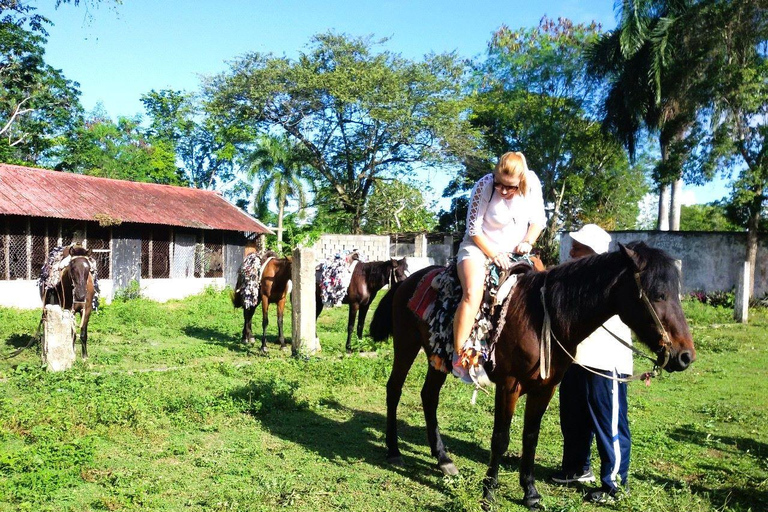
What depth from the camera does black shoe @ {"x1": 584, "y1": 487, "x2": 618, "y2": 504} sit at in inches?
171

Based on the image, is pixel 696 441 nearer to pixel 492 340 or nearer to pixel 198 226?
pixel 492 340

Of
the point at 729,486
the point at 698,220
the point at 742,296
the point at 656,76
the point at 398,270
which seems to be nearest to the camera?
the point at 729,486

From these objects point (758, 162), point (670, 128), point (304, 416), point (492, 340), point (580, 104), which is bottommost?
point (304, 416)

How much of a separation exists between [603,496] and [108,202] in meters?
19.2

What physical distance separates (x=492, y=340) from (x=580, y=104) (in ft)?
101

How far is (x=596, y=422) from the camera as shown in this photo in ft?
14.8

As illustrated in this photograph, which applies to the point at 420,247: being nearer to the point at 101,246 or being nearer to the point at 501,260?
the point at 101,246

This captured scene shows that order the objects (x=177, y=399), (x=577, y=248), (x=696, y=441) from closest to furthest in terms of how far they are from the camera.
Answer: (x=577, y=248) < (x=696, y=441) < (x=177, y=399)

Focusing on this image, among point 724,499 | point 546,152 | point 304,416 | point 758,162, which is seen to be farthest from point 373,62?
point 724,499

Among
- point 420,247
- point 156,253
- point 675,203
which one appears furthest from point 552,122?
point 156,253

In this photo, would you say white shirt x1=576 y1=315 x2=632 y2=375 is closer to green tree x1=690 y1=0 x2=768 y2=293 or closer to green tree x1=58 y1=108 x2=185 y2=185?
green tree x1=690 y1=0 x2=768 y2=293

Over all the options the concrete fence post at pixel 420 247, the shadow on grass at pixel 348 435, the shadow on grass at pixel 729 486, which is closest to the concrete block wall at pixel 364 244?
the concrete fence post at pixel 420 247

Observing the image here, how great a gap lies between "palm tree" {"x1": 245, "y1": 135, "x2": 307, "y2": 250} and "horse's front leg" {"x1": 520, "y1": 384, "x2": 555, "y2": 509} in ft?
92.0

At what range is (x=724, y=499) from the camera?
176 inches
